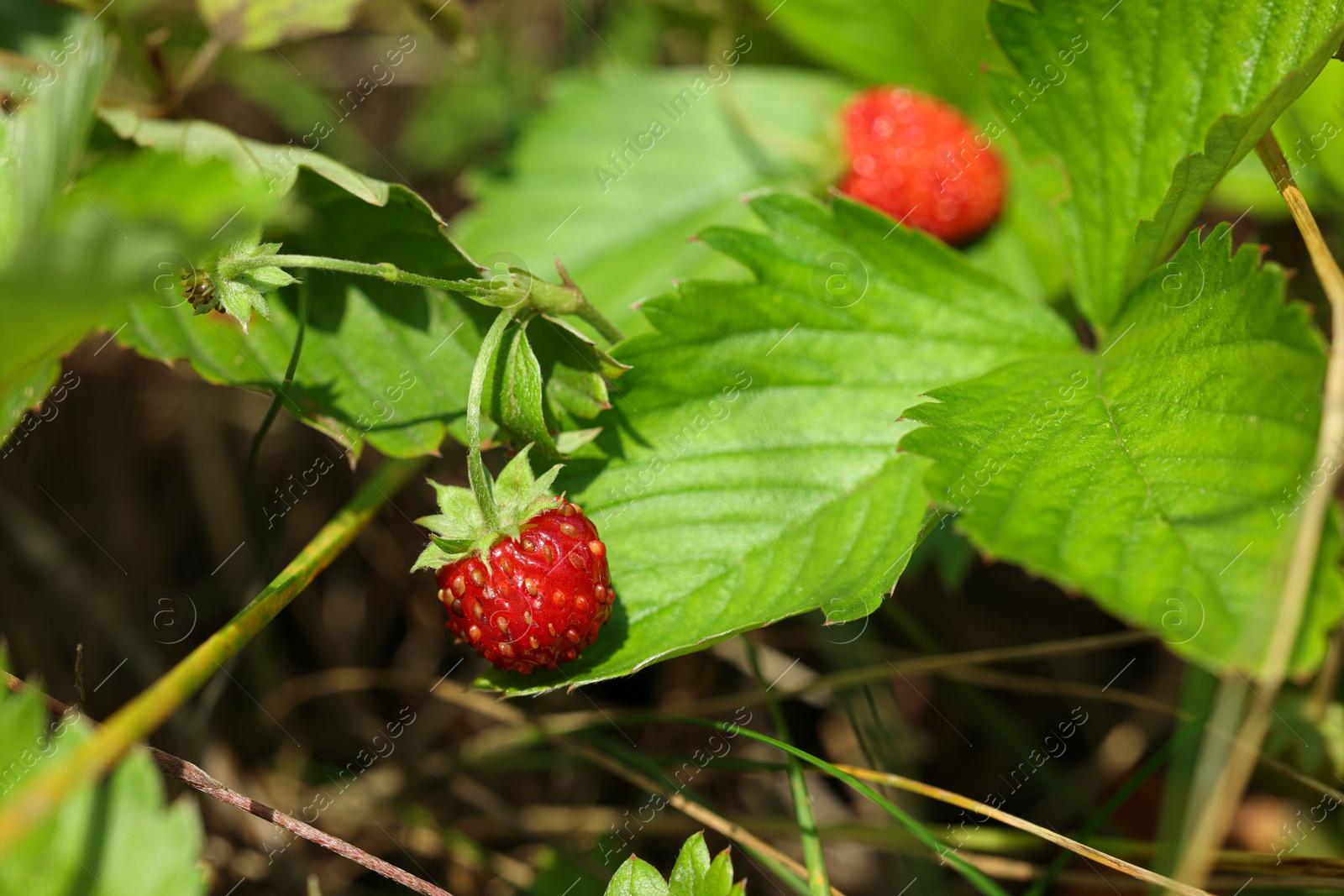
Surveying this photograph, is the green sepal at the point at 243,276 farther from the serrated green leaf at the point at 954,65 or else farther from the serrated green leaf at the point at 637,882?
the serrated green leaf at the point at 954,65

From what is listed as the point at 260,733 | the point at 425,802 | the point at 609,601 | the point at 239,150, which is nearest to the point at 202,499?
the point at 260,733

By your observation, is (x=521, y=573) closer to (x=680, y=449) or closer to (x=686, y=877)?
(x=680, y=449)

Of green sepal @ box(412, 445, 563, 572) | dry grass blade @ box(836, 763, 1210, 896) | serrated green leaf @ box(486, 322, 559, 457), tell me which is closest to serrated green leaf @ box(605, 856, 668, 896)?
dry grass blade @ box(836, 763, 1210, 896)

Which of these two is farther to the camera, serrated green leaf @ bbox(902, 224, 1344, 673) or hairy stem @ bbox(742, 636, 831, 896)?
hairy stem @ bbox(742, 636, 831, 896)

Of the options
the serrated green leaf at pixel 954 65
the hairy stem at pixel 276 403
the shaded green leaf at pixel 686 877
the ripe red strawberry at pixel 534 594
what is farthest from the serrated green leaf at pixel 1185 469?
the hairy stem at pixel 276 403

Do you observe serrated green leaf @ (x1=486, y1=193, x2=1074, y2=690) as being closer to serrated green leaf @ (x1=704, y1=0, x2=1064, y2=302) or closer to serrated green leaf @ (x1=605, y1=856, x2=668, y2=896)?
serrated green leaf @ (x1=605, y1=856, x2=668, y2=896)

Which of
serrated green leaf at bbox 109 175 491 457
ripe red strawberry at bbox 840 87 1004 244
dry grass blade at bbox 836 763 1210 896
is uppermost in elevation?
serrated green leaf at bbox 109 175 491 457

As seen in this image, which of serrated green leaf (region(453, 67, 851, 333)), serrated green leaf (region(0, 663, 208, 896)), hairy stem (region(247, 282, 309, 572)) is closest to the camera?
serrated green leaf (region(0, 663, 208, 896))
